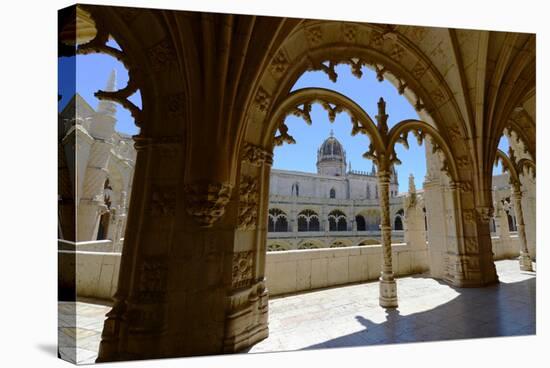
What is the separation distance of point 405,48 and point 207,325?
4.50 m

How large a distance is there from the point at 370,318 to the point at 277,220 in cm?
2177

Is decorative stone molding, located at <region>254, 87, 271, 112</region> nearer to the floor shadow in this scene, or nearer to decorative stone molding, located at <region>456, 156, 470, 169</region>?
the floor shadow

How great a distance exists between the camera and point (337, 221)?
2616cm

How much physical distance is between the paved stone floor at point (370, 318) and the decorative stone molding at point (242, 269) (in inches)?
21.2

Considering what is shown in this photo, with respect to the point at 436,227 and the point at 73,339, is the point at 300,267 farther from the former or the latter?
the point at 73,339

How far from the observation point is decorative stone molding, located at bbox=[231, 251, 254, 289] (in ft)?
7.83

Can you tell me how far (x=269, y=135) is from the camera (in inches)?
114

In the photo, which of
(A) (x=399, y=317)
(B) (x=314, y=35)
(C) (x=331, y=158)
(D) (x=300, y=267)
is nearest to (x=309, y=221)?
(C) (x=331, y=158)

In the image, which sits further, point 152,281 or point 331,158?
point 331,158

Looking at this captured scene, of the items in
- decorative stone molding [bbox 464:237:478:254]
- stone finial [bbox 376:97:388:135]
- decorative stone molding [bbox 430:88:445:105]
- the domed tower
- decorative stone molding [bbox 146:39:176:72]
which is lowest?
decorative stone molding [bbox 464:237:478:254]

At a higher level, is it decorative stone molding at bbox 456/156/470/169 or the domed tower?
the domed tower

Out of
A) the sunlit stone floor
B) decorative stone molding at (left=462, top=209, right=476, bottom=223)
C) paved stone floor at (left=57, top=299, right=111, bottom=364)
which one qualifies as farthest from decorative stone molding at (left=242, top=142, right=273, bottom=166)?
decorative stone molding at (left=462, top=209, right=476, bottom=223)

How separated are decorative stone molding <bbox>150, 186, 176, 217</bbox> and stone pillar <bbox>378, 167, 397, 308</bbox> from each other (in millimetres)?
2696
